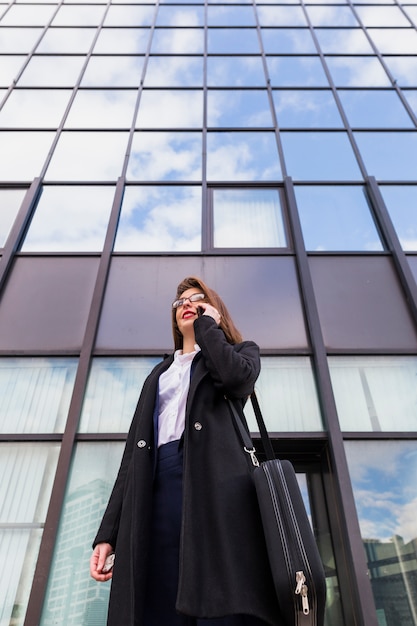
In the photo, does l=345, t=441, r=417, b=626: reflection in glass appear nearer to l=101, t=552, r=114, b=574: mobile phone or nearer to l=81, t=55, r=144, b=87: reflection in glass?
l=101, t=552, r=114, b=574: mobile phone

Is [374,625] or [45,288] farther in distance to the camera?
[45,288]

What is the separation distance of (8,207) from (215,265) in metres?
3.04

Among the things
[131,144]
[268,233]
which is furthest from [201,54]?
[268,233]

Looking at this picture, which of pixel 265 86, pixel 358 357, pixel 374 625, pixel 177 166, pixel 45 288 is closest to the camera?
pixel 374 625

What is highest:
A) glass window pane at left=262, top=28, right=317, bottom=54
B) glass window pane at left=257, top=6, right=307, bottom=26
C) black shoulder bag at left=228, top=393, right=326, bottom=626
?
glass window pane at left=257, top=6, right=307, bottom=26

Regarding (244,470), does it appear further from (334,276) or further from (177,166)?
(177,166)

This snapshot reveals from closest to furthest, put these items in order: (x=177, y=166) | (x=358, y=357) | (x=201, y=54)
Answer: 1. (x=358, y=357)
2. (x=177, y=166)
3. (x=201, y=54)

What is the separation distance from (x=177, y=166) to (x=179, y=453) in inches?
218

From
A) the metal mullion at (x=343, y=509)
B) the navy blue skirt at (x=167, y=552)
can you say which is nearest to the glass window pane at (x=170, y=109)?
the metal mullion at (x=343, y=509)

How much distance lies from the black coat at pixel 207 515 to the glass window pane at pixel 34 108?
7.01 m

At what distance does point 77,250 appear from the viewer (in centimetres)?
534

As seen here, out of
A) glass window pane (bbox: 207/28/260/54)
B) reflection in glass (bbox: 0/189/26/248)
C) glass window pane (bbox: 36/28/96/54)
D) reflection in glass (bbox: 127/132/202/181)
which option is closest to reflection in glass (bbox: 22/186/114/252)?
reflection in glass (bbox: 0/189/26/248)

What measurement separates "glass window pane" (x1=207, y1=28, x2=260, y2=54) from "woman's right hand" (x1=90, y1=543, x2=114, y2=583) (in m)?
9.87

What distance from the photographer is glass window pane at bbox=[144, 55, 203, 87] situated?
27.3 ft
